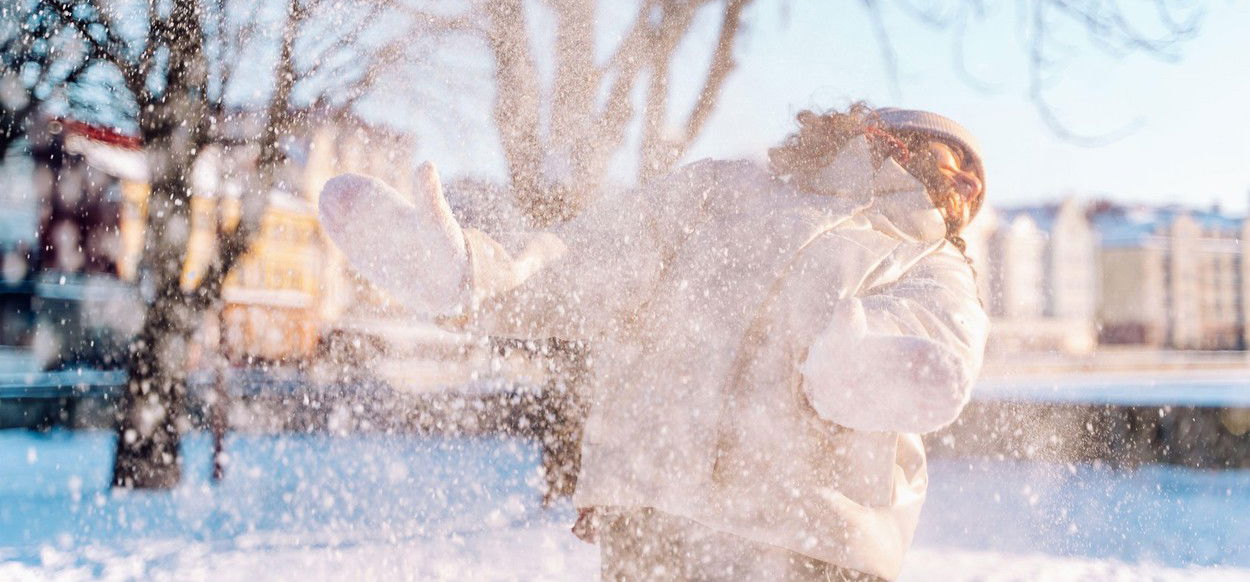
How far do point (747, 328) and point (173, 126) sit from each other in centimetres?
493

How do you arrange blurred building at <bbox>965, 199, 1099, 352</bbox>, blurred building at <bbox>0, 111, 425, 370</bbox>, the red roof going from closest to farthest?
blurred building at <bbox>0, 111, 425, 370</bbox> < the red roof < blurred building at <bbox>965, 199, 1099, 352</bbox>

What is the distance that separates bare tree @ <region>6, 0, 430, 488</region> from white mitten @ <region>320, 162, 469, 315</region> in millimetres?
3370

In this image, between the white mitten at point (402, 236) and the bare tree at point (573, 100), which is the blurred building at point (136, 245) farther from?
the white mitten at point (402, 236)

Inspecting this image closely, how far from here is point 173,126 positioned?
5215 millimetres

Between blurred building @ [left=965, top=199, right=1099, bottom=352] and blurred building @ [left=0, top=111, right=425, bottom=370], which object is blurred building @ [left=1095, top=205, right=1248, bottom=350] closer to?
blurred building @ [left=965, top=199, right=1099, bottom=352]

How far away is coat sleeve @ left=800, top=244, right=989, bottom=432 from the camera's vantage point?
1.00 metres

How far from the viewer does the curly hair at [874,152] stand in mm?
1538

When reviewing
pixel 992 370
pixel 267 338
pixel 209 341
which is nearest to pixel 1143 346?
pixel 992 370

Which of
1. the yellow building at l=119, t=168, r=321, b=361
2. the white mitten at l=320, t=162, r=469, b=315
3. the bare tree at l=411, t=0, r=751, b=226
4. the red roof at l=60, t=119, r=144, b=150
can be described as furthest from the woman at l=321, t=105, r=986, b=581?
the red roof at l=60, t=119, r=144, b=150

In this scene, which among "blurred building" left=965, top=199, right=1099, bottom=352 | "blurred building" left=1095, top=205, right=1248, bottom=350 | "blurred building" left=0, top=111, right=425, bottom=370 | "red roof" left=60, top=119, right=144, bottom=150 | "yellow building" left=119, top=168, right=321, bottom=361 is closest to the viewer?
"blurred building" left=0, top=111, right=425, bottom=370

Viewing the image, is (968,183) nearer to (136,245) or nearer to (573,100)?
(573,100)

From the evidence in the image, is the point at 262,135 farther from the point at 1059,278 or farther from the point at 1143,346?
the point at 1059,278

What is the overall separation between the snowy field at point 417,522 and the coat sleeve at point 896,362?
2.78m

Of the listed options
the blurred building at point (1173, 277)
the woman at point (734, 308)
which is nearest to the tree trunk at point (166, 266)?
the woman at point (734, 308)
